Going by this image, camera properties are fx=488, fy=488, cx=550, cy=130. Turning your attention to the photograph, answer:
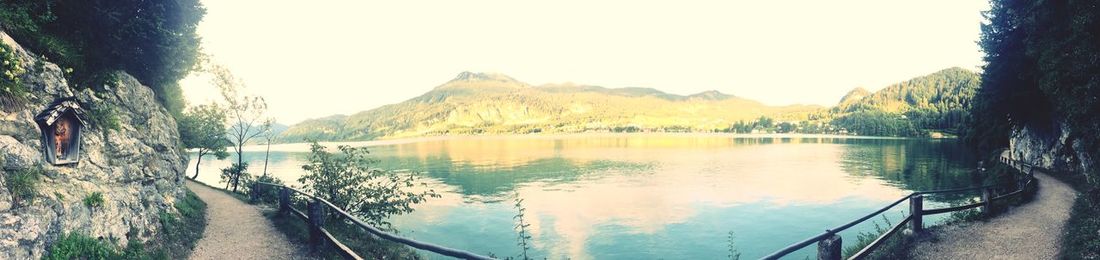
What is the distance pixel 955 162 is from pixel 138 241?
100623 mm

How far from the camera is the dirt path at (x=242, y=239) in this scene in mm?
16203

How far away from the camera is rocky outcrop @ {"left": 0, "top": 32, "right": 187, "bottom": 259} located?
10969 mm

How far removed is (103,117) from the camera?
661 inches

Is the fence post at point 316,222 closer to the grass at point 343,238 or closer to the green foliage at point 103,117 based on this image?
the grass at point 343,238

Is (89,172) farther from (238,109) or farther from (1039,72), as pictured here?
(1039,72)

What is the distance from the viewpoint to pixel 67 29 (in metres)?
17.5

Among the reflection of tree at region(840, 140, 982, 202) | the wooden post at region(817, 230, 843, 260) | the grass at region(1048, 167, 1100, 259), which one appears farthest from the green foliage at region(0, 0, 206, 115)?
the reflection of tree at region(840, 140, 982, 202)

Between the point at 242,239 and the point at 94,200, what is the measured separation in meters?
5.42

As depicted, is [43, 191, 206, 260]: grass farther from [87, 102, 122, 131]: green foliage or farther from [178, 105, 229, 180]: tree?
[178, 105, 229, 180]: tree

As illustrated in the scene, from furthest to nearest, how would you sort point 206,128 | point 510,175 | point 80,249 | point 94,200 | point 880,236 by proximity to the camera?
point 510,175 < point 206,128 < point 880,236 < point 94,200 < point 80,249

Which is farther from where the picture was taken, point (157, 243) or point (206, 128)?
point (206, 128)

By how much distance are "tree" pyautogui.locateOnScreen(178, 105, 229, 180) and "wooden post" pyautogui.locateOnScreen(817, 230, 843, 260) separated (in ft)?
147

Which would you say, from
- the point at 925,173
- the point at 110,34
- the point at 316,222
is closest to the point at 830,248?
the point at 316,222

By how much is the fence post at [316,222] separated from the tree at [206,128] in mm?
31594
